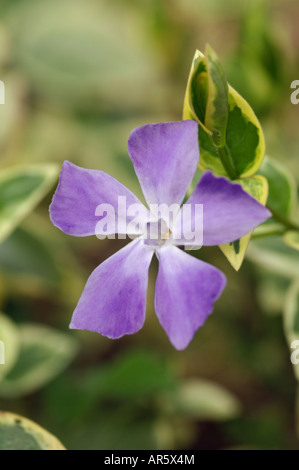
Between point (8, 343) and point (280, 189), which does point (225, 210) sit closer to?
point (280, 189)

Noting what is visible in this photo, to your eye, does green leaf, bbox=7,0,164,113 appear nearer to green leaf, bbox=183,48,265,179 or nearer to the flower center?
green leaf, bbox=183,48,265,179

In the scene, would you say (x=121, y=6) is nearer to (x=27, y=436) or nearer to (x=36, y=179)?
(x=36, y=179)

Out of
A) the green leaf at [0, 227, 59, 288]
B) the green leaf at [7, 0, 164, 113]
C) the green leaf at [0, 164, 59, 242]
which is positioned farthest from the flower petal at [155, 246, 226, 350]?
the green leaf at [7, 0, 164, 113]

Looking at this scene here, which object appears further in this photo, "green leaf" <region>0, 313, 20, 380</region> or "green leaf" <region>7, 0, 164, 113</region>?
"green leaf" <region>7, 0, 164, 113</region>

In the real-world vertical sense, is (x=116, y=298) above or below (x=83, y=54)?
below

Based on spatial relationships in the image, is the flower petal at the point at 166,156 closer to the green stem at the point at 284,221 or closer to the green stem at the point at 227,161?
the green stem at the point at 227,161

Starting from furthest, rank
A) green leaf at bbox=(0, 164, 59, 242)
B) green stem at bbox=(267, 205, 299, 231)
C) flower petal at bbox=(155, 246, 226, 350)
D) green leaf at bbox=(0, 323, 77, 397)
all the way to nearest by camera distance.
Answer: green leaf at bbox=(0, 323, 77, 397)
green leaf at bbox=(0, 164, 59, 242)
green stem at bbox=(267, 205, 299, 231)
flower petal at bbox=(155, 246, 226, 350)

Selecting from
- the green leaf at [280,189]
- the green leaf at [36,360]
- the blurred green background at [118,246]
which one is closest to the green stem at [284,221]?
the green leaf at [280,189]

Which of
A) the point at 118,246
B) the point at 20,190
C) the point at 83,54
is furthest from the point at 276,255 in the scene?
the point at 83,54
